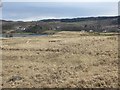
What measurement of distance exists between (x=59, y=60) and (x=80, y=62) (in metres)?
1.85

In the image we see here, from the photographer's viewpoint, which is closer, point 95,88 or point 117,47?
point 95,88

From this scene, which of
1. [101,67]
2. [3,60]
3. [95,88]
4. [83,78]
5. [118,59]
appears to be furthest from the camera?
[3,60]

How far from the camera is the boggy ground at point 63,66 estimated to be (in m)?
19.1

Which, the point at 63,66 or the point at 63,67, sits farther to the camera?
the point at 63,66

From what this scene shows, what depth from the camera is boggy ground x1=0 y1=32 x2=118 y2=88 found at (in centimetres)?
1906

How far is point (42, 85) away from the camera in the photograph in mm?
18875

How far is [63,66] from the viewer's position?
23.8 meters

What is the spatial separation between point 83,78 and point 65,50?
1125cm

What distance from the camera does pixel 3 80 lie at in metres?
20.7

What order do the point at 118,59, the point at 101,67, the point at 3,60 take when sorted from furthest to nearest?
the point at 3,60
the point at 118,59
the point at 101,67

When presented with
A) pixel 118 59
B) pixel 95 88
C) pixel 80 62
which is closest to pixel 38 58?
pixel 80 62

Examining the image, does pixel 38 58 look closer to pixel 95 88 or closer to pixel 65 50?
pixel 65 50

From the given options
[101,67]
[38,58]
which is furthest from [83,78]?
[38,58]

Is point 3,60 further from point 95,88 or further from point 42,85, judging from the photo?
point 95,88
